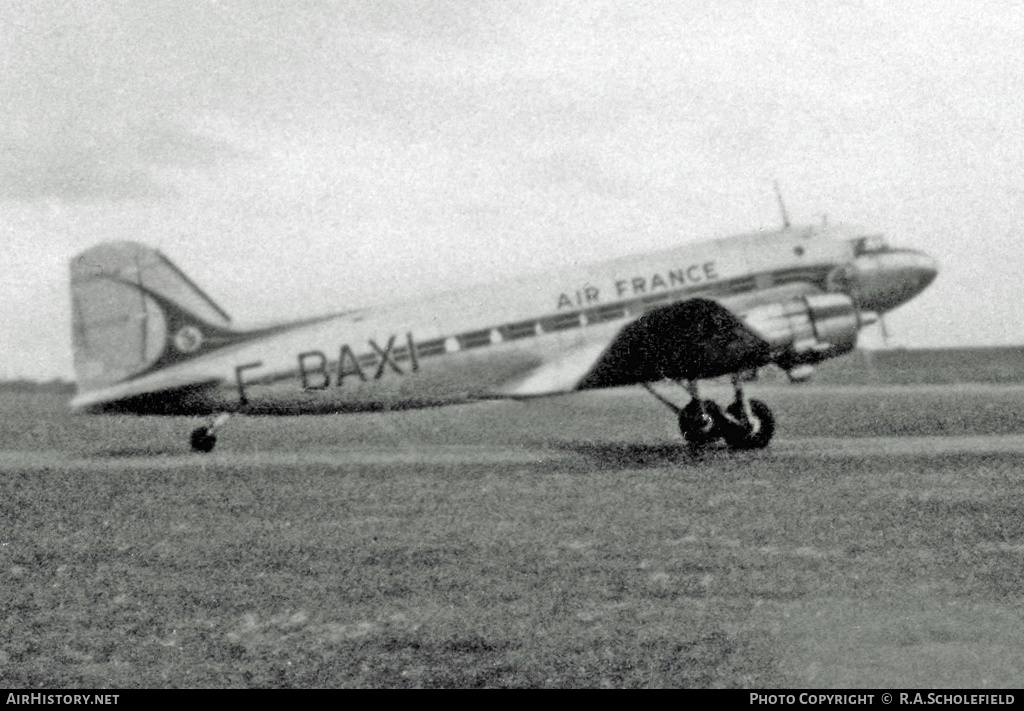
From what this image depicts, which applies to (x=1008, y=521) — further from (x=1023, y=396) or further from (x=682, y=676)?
(x=1023, y=396)

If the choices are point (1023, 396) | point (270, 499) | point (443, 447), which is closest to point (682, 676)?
point (270, 499)

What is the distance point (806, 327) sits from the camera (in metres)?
19.5

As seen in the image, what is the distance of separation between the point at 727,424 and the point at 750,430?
0.48 meters

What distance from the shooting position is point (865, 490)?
1468 cm

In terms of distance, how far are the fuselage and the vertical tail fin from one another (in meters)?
0.09

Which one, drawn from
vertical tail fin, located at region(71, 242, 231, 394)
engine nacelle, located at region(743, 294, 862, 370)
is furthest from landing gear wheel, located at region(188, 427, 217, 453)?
engine nacelle, located at region(743, 294, 862, 370)

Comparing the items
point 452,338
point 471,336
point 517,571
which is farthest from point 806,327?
point 517,571

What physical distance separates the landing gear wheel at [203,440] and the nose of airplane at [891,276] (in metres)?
14.5

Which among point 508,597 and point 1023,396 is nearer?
point 508,597

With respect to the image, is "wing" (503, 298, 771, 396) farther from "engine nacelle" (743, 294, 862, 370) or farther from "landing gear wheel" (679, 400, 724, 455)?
"landing gear wheel" (679, 400, 724, 455)

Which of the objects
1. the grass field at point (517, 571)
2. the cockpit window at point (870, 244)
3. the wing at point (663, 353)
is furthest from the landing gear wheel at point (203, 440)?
the cockpit window at point (870, 244)

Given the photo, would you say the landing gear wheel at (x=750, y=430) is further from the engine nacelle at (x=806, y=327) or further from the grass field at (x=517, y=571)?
the engine nacelle at (x=806, y=327)

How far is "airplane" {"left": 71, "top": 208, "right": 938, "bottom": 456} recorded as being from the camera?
20609mm

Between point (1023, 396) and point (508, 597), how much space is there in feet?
124
